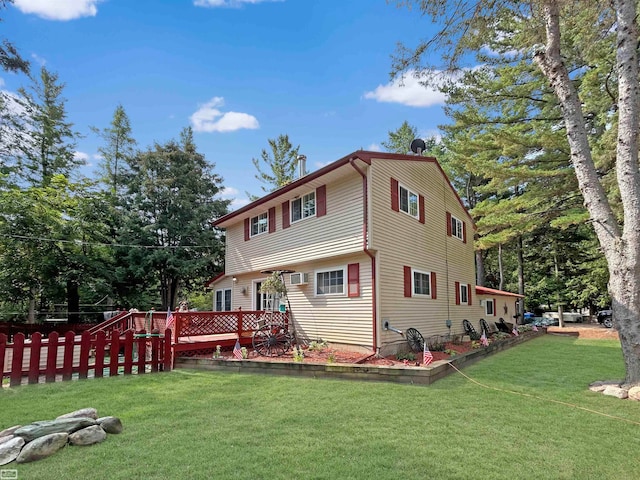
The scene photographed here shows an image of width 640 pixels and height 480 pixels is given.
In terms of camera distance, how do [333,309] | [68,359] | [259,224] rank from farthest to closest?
1. [259,224]
2. [333,309]
3. [68,359]

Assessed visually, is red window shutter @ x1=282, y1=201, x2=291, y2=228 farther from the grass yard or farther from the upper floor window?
the grass yard

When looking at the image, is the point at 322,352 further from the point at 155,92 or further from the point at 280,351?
the point at 155,92

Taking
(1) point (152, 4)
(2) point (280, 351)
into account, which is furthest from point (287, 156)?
(2) point (280, 351)

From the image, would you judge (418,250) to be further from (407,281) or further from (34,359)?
(34,359)

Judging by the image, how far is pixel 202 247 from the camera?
21.1 m

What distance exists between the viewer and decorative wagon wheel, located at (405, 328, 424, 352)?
9617mm

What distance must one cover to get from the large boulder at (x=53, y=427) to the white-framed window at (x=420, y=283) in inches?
342

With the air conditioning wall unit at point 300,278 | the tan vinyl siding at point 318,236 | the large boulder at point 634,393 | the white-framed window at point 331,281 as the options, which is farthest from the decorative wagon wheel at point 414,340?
the large boulder at point 634,393

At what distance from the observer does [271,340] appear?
9305mm

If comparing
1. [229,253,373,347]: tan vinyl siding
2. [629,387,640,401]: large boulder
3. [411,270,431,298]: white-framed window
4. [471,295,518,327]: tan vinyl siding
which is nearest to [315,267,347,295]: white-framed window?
[229,253,373,347]: tan vinyl siding

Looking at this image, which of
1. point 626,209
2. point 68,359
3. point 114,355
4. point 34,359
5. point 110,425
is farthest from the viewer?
point 114,355

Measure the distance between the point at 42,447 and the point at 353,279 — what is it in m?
7.16

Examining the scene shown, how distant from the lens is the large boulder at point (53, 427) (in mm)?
3522

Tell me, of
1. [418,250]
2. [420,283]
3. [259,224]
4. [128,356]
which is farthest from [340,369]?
[259,224]
